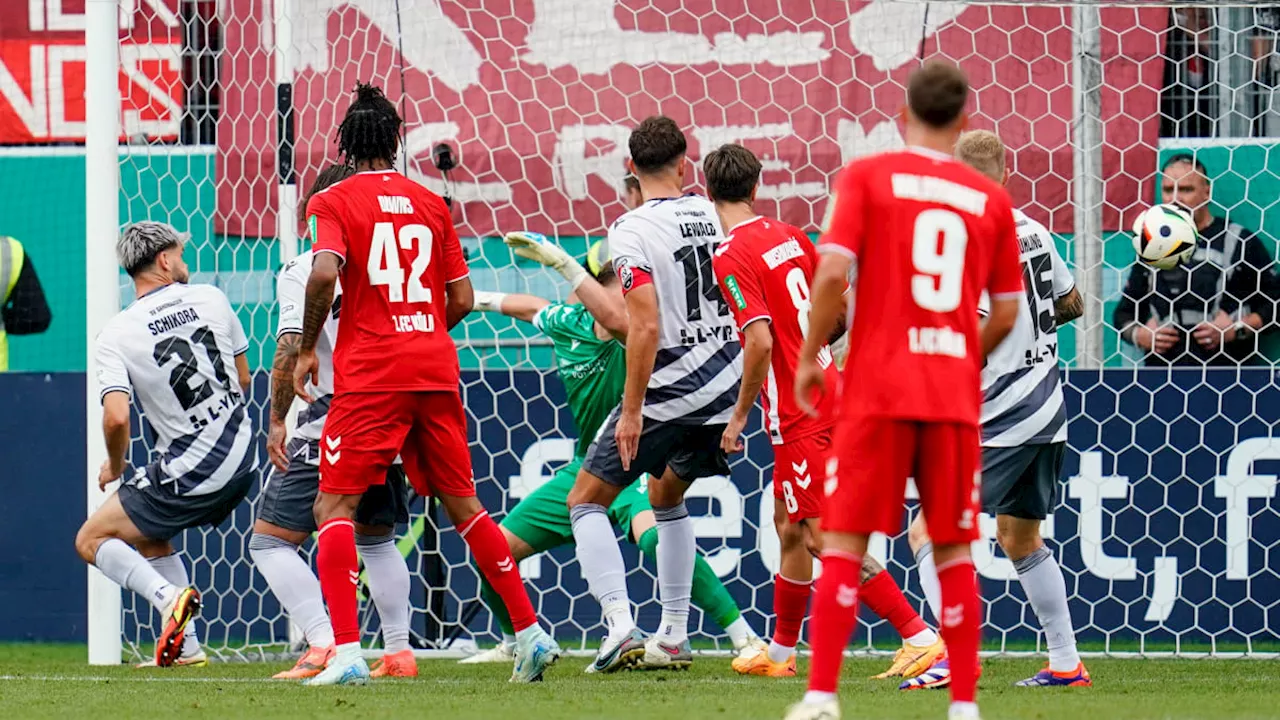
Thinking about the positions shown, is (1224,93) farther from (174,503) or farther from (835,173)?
(174,503)

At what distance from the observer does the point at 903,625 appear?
614 cm

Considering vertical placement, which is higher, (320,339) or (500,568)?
(320,339)

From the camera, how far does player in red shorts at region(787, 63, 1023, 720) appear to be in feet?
13.6

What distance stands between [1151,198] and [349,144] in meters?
4.01

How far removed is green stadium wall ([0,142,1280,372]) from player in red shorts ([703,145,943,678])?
8.22ft

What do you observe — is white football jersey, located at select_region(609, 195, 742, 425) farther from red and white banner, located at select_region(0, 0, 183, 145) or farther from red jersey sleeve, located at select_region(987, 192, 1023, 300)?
red and white banner, located at select_region(0, 0, 183, 145)

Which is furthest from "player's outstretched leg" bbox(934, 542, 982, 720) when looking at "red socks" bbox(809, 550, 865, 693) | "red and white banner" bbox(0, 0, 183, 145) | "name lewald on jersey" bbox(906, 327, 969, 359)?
"red and white banner" bbox(0, 0, 183, 145)

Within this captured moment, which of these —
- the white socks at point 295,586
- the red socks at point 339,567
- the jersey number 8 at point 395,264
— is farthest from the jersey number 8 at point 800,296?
the white socks at point 295,586

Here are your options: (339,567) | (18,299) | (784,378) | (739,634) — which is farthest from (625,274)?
(18,299)

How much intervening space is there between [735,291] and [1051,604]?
149cm

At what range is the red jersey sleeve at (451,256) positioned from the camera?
602 cm

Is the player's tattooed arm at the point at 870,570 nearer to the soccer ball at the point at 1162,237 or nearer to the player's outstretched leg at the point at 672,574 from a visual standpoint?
the player's outstretched leg at the point at 672,574

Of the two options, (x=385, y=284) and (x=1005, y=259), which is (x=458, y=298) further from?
(x=1005, y=259)

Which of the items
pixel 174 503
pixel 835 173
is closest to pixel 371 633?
pixel 174 503
